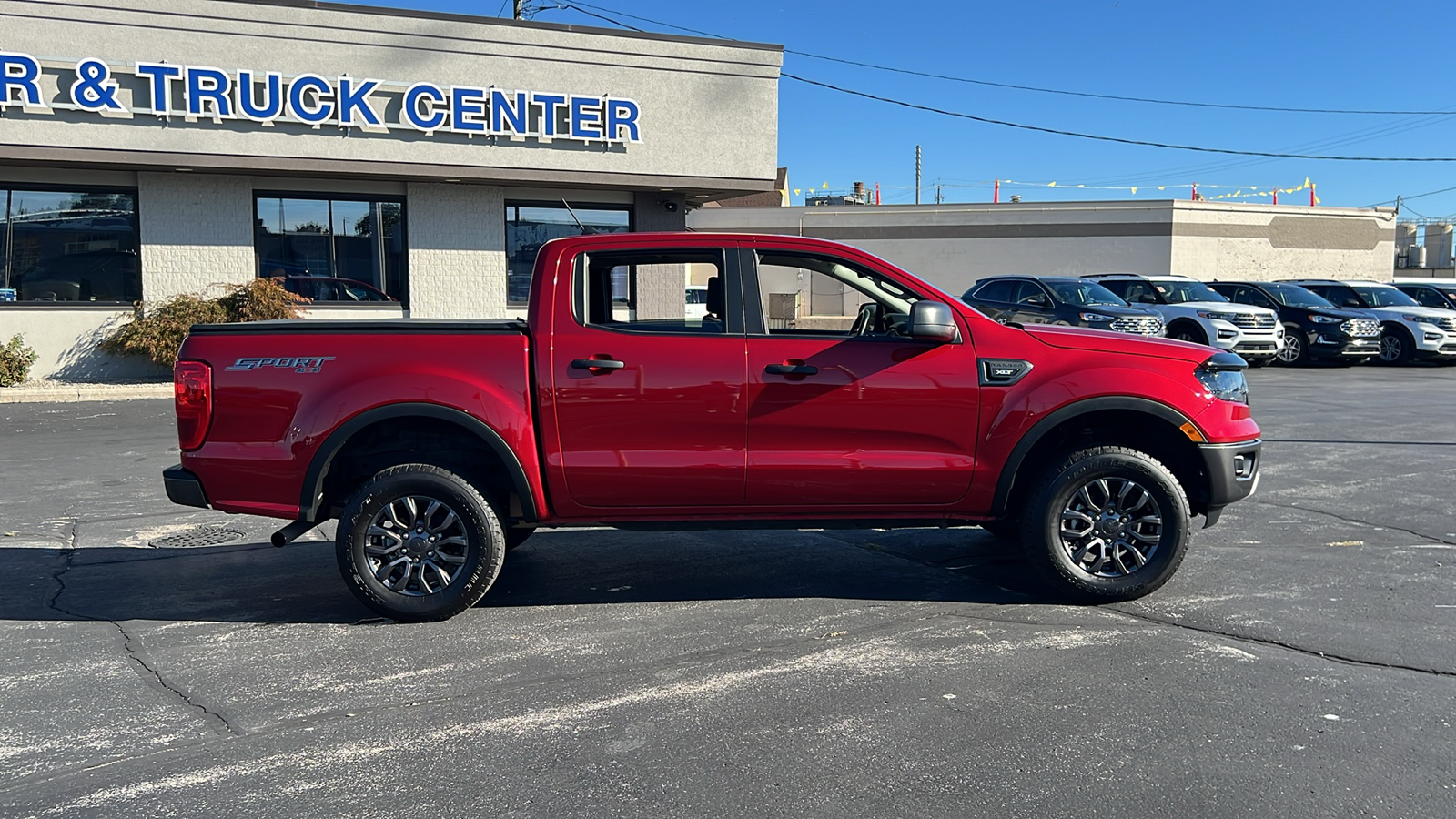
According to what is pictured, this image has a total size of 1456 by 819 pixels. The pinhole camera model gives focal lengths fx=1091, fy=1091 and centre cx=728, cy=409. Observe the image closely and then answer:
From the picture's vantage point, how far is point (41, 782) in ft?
11.9

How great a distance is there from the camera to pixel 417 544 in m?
5.42

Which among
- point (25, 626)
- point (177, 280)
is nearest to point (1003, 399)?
point (25, 626)

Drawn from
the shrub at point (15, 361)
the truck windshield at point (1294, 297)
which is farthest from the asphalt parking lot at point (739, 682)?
the truck windshield at point (1294, 297)

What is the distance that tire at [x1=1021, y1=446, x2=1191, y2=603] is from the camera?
5523 millimetres

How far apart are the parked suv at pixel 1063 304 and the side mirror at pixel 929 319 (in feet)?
42.8

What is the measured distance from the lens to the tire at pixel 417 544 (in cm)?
535

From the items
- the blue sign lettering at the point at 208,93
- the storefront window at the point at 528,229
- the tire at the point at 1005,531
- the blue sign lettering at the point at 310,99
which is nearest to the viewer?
the tire at the point at 1005,531

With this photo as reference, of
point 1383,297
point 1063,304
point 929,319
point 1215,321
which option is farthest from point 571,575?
point 1383,297

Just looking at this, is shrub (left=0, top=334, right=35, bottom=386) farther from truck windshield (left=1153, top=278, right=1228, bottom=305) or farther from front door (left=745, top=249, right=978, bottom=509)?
truck windshield (left=1153, top=278, right=1228, bottom=305)

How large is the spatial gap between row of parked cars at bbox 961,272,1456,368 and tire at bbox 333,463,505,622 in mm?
14529

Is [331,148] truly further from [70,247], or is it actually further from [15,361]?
[15,361]

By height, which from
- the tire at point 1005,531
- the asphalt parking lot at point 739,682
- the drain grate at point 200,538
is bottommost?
the asphalt parking lot at point 739,682

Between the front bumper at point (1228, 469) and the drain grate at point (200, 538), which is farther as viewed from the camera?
the drain grate at point (200, 538)

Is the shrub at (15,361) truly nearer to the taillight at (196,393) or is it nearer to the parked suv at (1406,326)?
the taillight at (196,393)
